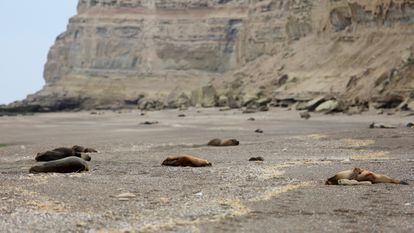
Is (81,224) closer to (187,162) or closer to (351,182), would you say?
(351,182)

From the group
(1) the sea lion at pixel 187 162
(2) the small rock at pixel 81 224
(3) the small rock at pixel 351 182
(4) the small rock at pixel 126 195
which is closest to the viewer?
(2) the small rock at pixel 81 224

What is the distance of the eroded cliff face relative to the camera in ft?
114

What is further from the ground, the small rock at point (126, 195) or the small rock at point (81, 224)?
the small rock at point (81, 224)

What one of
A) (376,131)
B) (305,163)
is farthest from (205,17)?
(305,163)

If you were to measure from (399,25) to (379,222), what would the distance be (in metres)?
31.3

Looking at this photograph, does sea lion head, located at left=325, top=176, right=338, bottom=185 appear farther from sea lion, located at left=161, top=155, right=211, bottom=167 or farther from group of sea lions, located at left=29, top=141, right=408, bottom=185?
sea lion, located at left=161, top=155, right=211, bottom=167

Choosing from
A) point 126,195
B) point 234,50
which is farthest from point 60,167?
point 234,50

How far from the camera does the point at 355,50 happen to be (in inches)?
1474

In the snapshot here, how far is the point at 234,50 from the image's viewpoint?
77.8 m

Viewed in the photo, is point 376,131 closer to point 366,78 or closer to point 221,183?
point 221,183

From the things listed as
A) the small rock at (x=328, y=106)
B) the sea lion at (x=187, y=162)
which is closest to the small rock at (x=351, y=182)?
the sea lion at (x=187, y=162)

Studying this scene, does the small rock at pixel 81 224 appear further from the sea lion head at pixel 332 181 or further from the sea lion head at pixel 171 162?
the sea lion head at pixel 171 162

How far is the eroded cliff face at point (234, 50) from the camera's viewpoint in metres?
34.7

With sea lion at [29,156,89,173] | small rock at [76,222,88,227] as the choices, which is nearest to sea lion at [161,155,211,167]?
sea lion at [29,156,89,173]
